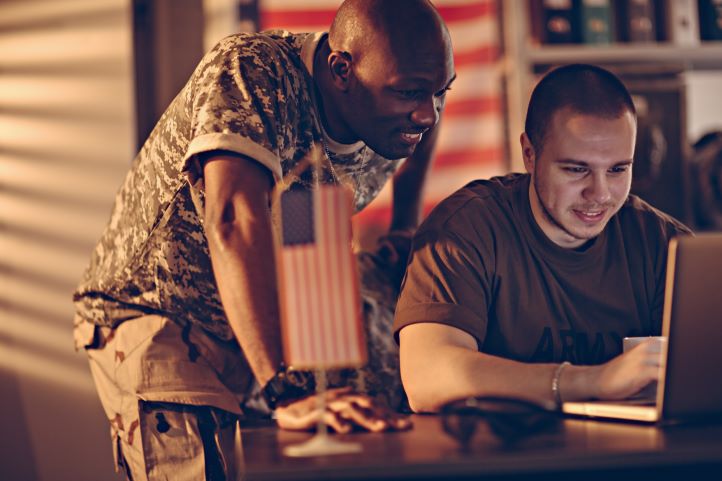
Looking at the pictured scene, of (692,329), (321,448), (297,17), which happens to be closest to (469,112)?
(297,17)

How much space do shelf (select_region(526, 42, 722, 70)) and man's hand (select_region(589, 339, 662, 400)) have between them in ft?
6.14

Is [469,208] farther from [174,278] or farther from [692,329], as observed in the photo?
[692,329]

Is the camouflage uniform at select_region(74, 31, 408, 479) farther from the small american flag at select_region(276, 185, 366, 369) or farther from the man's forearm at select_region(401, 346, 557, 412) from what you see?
the small american flag at select_region(276, 185, 366, 369)

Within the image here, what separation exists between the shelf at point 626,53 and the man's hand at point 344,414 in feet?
6.79

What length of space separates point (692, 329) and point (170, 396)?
0.92m

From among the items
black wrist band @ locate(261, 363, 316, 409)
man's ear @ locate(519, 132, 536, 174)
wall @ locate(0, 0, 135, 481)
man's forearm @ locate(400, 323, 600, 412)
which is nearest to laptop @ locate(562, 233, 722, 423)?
man's forearm @ locate(400, 323, 600, 412)

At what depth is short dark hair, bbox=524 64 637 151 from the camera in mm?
1722

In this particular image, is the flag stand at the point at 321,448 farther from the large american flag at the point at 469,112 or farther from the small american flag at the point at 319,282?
the large american flag at the point at 469,112

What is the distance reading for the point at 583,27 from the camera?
3.05 metres

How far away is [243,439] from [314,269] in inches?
10.1

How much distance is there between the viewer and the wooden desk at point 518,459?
908 mm

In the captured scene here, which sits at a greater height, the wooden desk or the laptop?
the laptop

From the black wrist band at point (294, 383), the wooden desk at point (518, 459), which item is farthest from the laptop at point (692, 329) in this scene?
the black wrist band at point (294, 383)

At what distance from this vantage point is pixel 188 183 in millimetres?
1634
